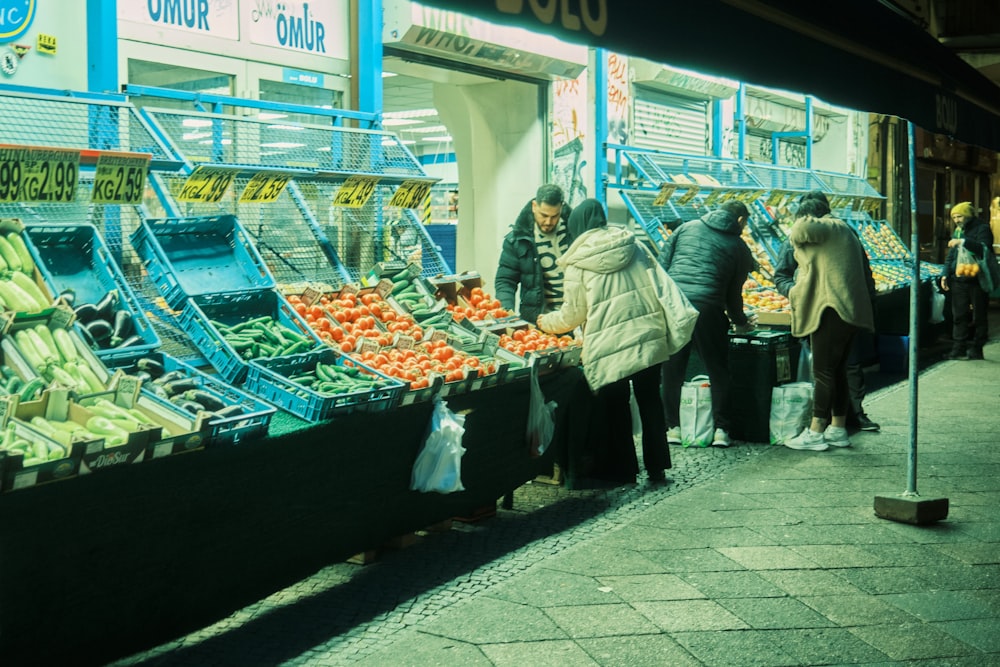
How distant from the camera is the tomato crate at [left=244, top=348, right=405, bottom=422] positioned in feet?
14.3

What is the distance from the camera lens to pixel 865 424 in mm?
8375

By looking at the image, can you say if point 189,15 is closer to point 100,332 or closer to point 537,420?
point 100,332

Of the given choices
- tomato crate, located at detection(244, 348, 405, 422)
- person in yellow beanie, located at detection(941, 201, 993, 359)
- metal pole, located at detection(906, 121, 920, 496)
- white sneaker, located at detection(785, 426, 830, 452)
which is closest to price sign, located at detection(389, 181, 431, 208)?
tomato crate, located at detection(244, 348, 405, 422)

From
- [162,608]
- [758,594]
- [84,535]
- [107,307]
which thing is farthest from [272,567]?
[758,594]

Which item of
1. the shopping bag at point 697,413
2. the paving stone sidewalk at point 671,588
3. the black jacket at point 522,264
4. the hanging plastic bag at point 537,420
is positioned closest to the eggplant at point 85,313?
the paving stone sidewalk at point 671,588

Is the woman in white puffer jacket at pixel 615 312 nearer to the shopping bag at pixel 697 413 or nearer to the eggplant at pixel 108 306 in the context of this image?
the shopping bag at pixel 697 413

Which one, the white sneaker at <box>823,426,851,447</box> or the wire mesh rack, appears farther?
the white sneaker at <box>823,426,851,447</box>

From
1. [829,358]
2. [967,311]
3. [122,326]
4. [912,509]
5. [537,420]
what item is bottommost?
[912,509]

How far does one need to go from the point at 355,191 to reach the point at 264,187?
716 millimetres

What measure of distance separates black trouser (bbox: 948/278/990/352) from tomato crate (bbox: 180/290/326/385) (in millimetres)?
9671

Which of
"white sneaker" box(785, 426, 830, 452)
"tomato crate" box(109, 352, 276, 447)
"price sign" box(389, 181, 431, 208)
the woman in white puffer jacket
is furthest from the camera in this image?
"white sneaker" box(785, 426, 830, 452)

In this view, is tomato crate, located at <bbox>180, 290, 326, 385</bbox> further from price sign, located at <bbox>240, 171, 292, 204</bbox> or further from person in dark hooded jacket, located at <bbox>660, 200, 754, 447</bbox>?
person in dark hooded jacket, located at <bbox>660, 200, 754, 447</bbox>

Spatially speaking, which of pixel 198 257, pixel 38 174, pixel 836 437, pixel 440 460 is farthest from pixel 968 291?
pixel 38 174

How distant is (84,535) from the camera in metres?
3.38
